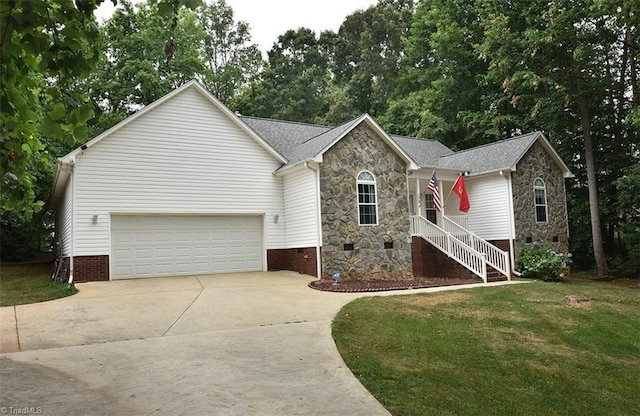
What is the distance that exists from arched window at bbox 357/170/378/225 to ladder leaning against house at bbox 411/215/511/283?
7.47 feet

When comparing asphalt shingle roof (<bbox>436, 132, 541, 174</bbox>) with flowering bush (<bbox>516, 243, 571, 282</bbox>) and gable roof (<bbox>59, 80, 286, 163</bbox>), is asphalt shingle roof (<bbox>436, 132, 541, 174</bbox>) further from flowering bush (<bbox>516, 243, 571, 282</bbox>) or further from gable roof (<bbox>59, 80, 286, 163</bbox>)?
gable roof (<bbox>59, 80, 286, 163</bbox>)

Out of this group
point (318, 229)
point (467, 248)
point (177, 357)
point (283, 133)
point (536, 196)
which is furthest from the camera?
point (536, 196)

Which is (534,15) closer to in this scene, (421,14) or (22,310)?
(421,14)

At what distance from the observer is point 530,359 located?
23.5ft

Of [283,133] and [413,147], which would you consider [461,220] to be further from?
[283,133]

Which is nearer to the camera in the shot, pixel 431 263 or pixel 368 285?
pixel 368 285

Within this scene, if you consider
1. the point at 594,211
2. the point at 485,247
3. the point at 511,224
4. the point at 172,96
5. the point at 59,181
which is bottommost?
the point at 485,247

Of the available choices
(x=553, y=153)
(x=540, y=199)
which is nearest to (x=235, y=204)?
(x=540, y=199)

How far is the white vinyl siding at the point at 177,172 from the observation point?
45.4 ft

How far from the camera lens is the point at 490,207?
19.3m

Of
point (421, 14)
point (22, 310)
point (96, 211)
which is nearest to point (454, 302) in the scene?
point (22, 310)

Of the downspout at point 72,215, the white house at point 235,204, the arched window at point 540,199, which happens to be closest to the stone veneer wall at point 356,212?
the white house at point 235,204

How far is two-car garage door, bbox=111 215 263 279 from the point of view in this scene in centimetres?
1433

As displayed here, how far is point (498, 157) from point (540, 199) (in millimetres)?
2434
